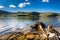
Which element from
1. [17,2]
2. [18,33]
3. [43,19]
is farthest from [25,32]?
[17,2]

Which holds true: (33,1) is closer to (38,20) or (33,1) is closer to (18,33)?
(38,20)

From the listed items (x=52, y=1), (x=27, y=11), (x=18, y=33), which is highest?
(x=52, y=1)

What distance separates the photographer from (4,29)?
2.95m

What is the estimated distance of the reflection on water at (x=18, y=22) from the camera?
9.64ft

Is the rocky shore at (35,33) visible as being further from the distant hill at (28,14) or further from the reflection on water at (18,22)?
the distant hill at (28,14)

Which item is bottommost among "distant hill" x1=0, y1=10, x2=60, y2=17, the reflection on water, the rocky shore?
the rocky shore

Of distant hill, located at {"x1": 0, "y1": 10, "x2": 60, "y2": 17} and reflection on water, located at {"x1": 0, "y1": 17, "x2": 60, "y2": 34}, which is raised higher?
distant hill, located at {"x1": 0, "y1": 10, "x2": 60, "y2": 17}

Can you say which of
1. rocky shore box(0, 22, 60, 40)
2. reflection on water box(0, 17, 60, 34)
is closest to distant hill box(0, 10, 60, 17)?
reflection on water box(0, 17, 60, 34)

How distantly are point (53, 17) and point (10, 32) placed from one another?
1.13 m

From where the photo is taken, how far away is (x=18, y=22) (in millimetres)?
2975

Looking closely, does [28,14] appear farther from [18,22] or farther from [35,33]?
[35,33]

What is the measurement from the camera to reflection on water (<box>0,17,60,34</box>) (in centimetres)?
294

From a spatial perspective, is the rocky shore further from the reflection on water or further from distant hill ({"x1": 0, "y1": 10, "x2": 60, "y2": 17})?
distant hill ({"x1": 0, "y1": 10, "x2": 60, "y2": 17})

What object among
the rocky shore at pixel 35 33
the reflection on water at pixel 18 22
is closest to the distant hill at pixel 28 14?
the reflection on water at pixel 18 22
